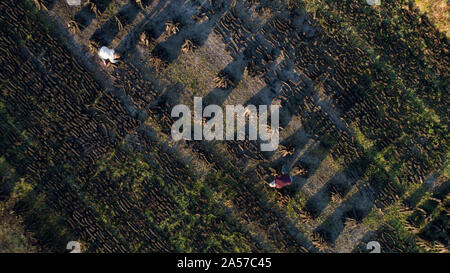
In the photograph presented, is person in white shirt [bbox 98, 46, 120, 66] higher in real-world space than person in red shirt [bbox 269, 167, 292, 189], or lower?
lower

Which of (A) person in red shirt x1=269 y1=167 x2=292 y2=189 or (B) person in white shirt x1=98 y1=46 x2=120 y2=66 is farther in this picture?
(A) person in red shirt x1=269 y1=167 x2=292 y2=189

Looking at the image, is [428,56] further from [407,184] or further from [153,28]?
[153,28]

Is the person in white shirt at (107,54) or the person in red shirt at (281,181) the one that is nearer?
the person in white shirt at (107,54)

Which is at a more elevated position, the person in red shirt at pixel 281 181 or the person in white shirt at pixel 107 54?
the person in red shirt at pixel 281 181

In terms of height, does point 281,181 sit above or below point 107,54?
above

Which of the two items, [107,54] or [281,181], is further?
[281,181]
